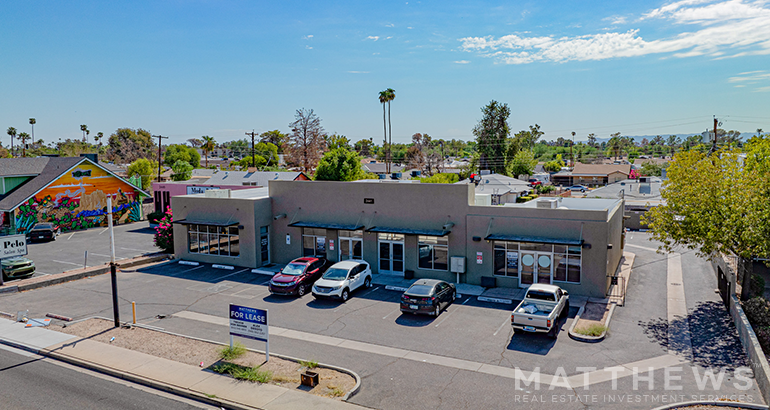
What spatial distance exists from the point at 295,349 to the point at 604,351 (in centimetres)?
1016

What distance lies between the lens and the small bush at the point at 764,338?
15625 millimetres

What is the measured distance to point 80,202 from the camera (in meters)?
45.0

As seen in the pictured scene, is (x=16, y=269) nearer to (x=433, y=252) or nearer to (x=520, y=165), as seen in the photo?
(x=433, y=252)

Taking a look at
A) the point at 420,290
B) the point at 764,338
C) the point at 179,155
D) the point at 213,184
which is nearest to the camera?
the point at 764,338

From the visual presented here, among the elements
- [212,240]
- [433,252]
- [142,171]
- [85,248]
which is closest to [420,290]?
[433,252]

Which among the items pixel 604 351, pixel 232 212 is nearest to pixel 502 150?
pixel 232 212

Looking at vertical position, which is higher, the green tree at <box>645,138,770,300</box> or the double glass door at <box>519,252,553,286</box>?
the green tree at <box>645,138,770,300</box>

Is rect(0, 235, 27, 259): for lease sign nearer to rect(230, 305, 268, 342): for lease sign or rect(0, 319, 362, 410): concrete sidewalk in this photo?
rect(0, 319, 362, 410): concrete sidewalk

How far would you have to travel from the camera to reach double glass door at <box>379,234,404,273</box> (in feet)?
84.3

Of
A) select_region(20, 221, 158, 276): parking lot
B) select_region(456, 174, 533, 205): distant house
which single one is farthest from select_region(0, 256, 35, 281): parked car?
select_region(456, 174, 533, 205): distant house

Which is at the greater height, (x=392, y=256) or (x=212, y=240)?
(x=212, y=240)

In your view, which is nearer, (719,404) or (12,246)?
(719,404)

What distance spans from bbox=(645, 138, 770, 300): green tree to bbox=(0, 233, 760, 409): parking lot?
10.4 feet

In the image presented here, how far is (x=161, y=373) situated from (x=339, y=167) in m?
47.2
